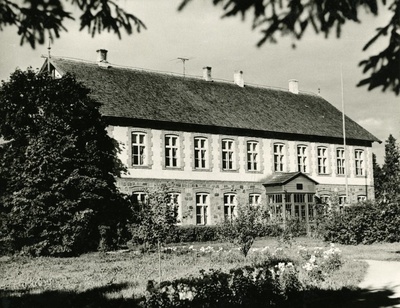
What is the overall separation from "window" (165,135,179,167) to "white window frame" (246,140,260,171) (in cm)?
483

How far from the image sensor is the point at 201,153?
94.9 feet

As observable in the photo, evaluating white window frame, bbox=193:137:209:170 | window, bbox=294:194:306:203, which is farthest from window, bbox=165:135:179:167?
window, bbox=294:194:306:203

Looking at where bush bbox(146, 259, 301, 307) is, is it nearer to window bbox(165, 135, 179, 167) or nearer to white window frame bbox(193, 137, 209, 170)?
window bbox(165, 135, 179, 167)

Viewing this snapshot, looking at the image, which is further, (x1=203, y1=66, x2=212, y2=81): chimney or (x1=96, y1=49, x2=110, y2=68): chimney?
(x1=203, y1=66, x2=212, y2=81): chimney

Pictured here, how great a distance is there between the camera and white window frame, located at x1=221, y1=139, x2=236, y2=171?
2981 centimetres

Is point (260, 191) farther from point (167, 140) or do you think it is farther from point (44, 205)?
point (44, 205)

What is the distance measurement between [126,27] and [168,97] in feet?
77.8

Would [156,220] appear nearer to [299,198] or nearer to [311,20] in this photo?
[311,20]

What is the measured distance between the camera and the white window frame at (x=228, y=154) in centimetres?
2981

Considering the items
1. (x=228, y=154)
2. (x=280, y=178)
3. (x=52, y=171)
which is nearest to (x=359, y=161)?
(x=280, y=178)

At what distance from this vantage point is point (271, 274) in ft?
31.4

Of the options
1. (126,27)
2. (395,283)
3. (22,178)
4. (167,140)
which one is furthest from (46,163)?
(126,27)

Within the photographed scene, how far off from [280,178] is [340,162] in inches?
248

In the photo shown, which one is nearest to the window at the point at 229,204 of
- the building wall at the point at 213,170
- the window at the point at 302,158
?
the building wall at the point at 213,170
